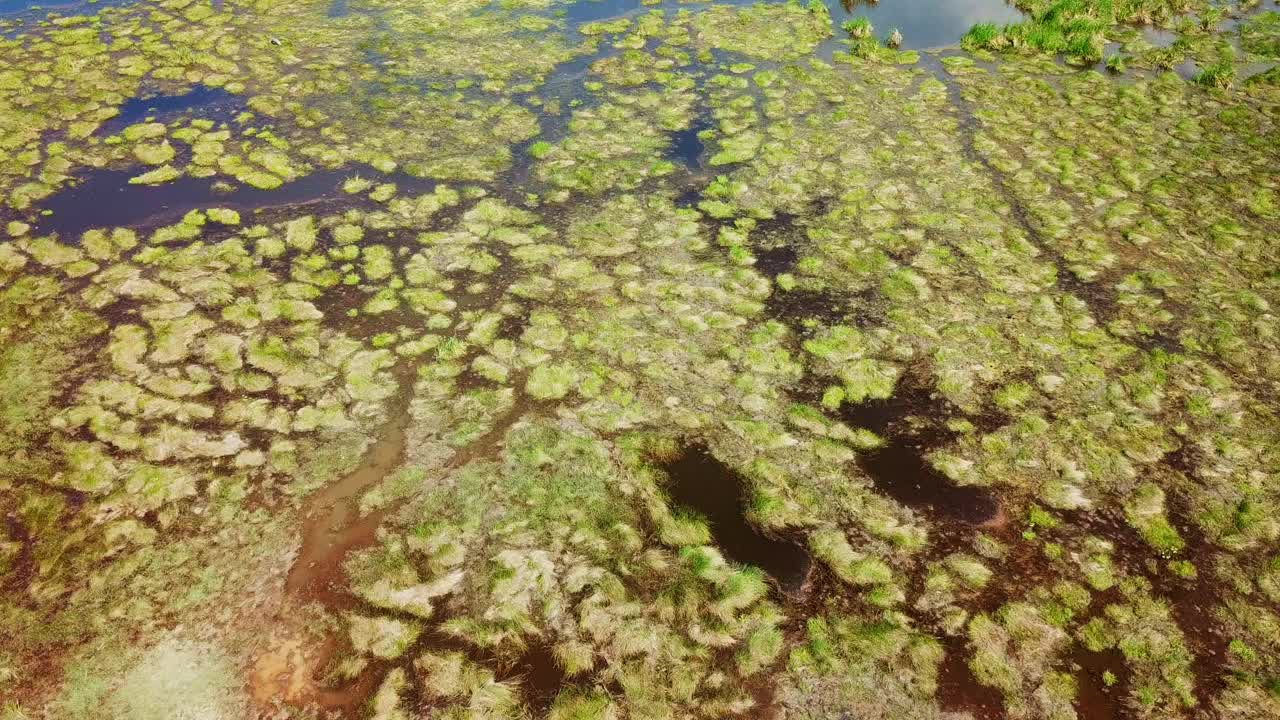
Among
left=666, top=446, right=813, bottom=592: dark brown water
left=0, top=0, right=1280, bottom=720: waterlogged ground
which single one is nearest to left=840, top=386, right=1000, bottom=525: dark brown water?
left=0, top=0, right=1280, bottom=720: waterlogged ground

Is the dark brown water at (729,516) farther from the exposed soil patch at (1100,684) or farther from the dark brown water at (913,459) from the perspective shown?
the exposed soil patch at (1100,684)

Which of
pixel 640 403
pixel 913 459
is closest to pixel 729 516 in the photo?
pixel 640 403

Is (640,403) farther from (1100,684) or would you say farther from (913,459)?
(1100,684)

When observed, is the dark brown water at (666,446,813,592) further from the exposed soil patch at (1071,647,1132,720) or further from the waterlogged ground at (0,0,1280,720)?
the exposed soil patch at (1071,647,1132,720)

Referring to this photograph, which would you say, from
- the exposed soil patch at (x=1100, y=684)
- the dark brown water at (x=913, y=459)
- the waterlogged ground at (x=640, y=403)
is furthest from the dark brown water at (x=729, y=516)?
the exposed soil patch at (x=1100, y=684)

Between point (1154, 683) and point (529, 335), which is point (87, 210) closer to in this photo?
point (529, 335)
